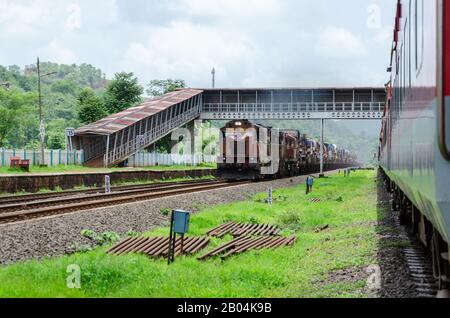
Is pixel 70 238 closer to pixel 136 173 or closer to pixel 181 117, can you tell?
pixel 136 173

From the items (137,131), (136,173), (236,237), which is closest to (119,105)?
(137,131)

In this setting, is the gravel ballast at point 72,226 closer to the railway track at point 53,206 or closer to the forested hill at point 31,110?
the railway track at point 53,206

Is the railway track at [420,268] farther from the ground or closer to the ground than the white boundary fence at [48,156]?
closer to the ground

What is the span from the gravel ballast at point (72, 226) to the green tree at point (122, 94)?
44.9 metres

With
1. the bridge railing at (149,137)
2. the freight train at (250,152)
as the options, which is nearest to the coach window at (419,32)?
the freight train at (250,152)

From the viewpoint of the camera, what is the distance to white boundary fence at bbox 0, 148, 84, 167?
118 ft

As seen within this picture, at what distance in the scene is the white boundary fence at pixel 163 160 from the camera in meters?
48.0

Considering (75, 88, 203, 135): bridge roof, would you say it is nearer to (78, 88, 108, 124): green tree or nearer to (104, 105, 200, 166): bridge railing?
(104, 105, 200, 166): bridge railing

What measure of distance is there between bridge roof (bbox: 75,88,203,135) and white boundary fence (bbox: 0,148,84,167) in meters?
1.80

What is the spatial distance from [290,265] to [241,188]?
59.0 ft

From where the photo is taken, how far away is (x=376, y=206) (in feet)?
58.9

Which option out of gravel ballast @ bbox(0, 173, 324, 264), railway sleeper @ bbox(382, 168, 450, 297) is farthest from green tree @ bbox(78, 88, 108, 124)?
railway sleeper @ bbox(382, 168, 450, 297)

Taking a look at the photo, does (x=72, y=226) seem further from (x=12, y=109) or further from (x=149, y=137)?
(x=12, y=109)

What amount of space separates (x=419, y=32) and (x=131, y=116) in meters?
42.5
